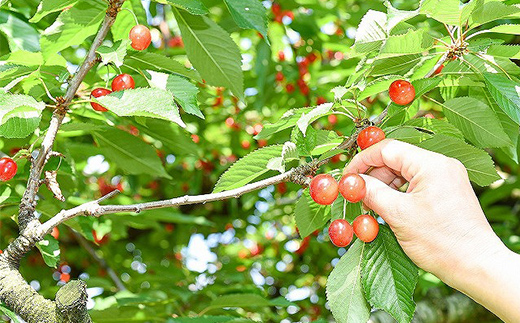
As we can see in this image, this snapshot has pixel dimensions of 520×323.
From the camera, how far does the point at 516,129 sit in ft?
5.56

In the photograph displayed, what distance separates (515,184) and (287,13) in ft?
5.66

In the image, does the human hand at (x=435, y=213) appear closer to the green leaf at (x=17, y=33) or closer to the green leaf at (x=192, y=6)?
the green leaf at (x=192, y=6)

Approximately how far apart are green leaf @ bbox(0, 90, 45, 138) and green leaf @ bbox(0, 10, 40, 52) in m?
0.73

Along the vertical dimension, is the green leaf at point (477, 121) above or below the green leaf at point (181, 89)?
below

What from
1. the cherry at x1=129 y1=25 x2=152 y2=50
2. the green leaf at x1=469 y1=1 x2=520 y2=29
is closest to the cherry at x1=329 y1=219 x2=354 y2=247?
the green leaf at x1=469 y1=1 x2=520 y2=29

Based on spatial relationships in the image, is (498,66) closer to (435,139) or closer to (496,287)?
(435,139)

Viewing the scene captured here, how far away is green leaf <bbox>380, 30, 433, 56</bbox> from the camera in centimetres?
128

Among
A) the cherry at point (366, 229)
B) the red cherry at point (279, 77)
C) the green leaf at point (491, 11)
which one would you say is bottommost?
the red cherry at point (279, 77)

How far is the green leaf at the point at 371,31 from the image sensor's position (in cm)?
133

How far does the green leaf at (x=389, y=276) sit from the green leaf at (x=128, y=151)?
1.03 metres

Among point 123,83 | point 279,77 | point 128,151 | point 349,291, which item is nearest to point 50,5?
point 123,83

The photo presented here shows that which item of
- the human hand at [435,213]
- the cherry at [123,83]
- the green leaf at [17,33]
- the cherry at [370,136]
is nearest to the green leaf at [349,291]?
the human hand at [435,213]

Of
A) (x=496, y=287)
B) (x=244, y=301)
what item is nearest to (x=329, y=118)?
(x=244, y=301)

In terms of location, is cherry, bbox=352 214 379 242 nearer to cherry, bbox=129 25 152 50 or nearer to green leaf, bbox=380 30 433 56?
green leaf, bbox=380 30 433 56
